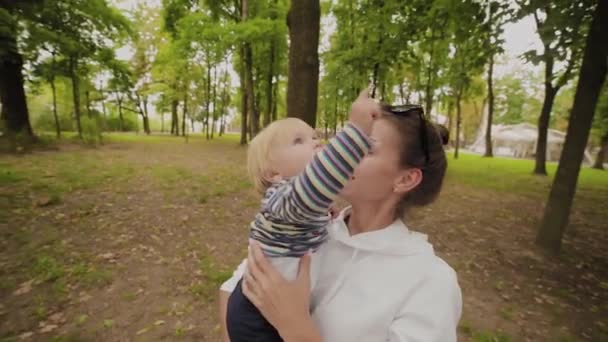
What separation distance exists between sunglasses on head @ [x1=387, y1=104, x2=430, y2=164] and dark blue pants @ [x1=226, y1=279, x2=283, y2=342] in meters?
1.17

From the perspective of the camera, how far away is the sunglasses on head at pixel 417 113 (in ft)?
4.63

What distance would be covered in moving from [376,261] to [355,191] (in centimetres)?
34

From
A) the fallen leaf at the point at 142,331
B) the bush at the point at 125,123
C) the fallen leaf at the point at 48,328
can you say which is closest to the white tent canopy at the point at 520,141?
the fallen leaf at the point at 142,331

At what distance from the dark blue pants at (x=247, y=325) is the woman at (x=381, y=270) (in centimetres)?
12

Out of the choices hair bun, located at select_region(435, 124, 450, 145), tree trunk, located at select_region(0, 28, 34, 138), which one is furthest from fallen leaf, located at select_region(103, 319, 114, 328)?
tree trunk, located at select_region(0, 28, 34, 138)

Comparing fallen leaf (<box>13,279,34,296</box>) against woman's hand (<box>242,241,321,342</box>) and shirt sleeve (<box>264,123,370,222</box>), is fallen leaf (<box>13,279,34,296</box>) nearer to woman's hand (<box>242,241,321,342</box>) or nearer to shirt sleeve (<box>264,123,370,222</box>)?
woman's hand (<box>242,241,321,342</box>)

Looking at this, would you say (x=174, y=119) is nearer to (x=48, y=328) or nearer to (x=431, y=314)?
(x=48, y=328)

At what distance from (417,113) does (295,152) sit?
0.77 metres

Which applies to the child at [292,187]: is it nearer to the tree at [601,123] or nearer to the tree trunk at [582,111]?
the tree trunk at [582,111]

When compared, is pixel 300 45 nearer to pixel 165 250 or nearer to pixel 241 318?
pixel 241 318

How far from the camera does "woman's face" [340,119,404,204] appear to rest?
1369mm

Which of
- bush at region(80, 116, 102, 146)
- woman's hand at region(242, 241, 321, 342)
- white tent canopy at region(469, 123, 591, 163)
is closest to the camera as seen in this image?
woman's hand at region(242, 241, 321, 342)

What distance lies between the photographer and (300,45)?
425 cm

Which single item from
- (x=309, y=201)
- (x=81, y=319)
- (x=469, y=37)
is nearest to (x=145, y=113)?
(x=81, y=319)
